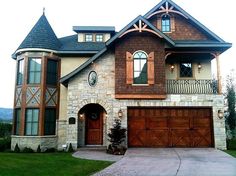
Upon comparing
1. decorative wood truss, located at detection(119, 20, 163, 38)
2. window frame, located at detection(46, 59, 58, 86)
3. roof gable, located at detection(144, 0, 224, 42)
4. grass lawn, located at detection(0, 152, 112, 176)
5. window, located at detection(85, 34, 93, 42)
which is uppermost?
roof gable, located at detection(144, 0, 224, 42)

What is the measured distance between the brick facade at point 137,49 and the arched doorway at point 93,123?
8.98 ft

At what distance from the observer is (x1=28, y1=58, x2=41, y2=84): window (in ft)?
56.0

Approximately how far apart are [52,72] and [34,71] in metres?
1.20

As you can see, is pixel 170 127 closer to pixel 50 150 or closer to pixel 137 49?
pixel 137 49

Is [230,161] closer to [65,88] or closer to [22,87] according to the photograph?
[65,88]

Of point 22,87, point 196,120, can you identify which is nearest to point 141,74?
point 196,120

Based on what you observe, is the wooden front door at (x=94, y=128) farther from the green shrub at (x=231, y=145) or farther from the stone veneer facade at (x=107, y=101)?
the green shrub at (x=231, y=145)

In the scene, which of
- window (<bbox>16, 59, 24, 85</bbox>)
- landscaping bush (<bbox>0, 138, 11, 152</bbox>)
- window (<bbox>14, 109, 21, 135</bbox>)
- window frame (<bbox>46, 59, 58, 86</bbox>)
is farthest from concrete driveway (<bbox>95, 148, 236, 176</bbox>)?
window (<bbox>16, 59, 24, 85</bbox>)

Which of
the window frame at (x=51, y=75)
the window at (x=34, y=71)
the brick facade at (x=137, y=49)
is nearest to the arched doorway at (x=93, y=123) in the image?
the brick facade at (x=137, y=49)

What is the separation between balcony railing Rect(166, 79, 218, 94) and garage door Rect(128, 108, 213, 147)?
1.31 metres

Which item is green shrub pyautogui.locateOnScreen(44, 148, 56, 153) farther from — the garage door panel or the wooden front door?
the garage door panel

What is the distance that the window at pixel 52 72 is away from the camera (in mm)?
17422

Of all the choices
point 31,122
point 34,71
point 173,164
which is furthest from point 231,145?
point 34,71

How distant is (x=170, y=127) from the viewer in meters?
15.6
